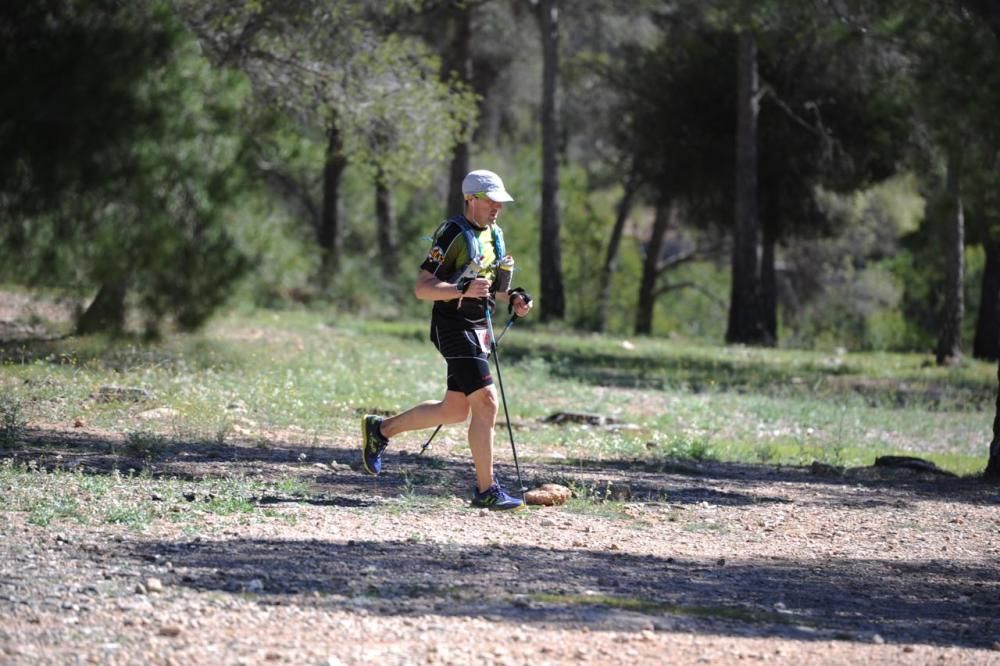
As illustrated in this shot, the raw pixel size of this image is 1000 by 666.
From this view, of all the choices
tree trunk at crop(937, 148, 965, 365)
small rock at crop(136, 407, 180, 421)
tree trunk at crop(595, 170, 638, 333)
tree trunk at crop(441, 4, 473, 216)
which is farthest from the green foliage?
tree trunk at crop(595, 170, 638, 333)

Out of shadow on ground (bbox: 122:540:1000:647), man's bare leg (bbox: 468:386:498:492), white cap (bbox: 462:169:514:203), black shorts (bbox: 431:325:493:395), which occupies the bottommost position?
shadow on ground (bbox: 122:540:1000:647)

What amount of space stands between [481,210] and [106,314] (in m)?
2.85

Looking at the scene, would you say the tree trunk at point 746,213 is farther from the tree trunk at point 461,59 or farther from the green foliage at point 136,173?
the green foliage at point 136,173

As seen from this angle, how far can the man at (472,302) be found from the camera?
26.4 ft

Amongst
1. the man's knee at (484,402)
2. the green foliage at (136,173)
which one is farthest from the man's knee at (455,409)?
the green foliage at (136,173)

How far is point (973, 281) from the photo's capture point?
39094mm

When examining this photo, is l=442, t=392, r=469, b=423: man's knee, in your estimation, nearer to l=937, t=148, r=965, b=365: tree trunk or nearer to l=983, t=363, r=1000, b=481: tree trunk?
l=983, t=363, r=1000, b=481: tree trunk

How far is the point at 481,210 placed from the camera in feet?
26.8

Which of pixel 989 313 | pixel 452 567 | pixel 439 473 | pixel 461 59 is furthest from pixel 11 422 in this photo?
pixel 989 313

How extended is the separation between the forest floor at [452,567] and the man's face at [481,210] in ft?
5.63

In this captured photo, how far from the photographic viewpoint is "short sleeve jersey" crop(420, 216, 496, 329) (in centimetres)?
807

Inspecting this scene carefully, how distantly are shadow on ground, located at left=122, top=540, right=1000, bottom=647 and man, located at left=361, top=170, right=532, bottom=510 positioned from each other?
999mm

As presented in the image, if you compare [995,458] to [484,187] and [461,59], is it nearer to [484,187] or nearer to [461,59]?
[484,187]

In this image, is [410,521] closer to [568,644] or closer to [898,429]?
[568,644]
